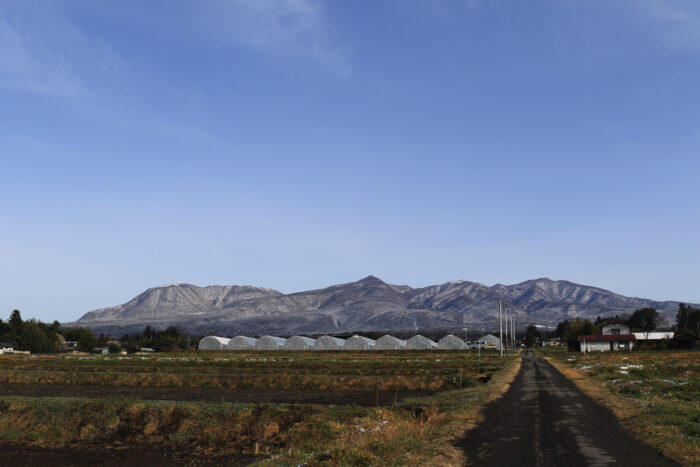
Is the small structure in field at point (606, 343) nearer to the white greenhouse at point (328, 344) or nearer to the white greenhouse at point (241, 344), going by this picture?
the white greenhouse at point (328, 344)

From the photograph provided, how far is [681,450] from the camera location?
55.8 feet

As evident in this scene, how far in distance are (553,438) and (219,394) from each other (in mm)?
31029

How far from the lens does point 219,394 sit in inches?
1730

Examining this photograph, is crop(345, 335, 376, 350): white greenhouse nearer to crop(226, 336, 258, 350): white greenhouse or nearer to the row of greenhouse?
the row of greenhouse

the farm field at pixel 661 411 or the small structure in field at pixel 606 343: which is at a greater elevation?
the farm field at pixel 661 411

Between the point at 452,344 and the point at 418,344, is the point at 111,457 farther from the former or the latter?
the point at 452,344

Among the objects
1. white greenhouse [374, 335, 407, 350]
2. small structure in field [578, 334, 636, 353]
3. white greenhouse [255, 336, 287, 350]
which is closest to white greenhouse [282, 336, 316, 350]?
white greenhouse [255, 336, 287, 350]

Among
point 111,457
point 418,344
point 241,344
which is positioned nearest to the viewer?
point 111,457

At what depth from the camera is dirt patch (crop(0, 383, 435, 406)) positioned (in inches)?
1559

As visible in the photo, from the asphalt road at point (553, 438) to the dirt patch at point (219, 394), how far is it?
12.4m

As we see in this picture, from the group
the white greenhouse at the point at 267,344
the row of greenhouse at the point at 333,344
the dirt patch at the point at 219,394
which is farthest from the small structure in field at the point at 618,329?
the dirt patch at the point at 219,394

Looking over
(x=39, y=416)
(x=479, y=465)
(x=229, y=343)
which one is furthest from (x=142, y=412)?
(x=229, y=343)

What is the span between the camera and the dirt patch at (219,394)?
130ft

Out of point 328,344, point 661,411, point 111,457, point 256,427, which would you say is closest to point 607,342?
point 328,344
